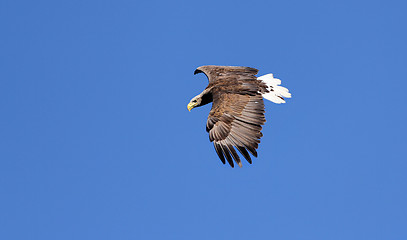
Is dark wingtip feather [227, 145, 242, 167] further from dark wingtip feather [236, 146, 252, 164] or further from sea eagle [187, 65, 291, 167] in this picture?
dark wingtip feather [236, 146, 252, 164]

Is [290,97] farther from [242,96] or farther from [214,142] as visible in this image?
[214,142]

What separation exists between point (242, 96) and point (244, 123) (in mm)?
1240

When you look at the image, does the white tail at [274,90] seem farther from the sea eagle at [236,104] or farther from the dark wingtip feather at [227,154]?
the dark wingtip feather at [227,154]

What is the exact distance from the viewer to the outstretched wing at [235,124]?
10953 mm

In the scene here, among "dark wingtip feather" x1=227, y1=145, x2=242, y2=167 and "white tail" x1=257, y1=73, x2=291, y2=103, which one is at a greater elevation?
"white tail" x1=257, y1=73, x2=291, y2=103

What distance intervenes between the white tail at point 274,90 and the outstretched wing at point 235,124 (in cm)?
74

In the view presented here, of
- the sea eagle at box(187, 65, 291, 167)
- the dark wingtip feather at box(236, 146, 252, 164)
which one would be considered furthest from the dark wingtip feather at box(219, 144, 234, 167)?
the dark wingtip feather at box(236, 146, 252, 164)

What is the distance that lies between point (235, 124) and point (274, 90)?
2.65 m

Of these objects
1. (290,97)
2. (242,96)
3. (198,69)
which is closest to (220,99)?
(242,96)

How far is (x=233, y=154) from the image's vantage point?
1086 centimetres

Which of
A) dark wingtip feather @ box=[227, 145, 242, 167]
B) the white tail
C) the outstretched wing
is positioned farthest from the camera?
the white tail

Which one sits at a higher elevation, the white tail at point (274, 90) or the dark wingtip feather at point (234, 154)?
the white tail at point (274, 90)

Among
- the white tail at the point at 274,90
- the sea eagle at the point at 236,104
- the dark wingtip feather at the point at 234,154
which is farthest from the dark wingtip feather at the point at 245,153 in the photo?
the white tail at the point at 274,90

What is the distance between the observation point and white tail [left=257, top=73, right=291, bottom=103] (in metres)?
13.5
